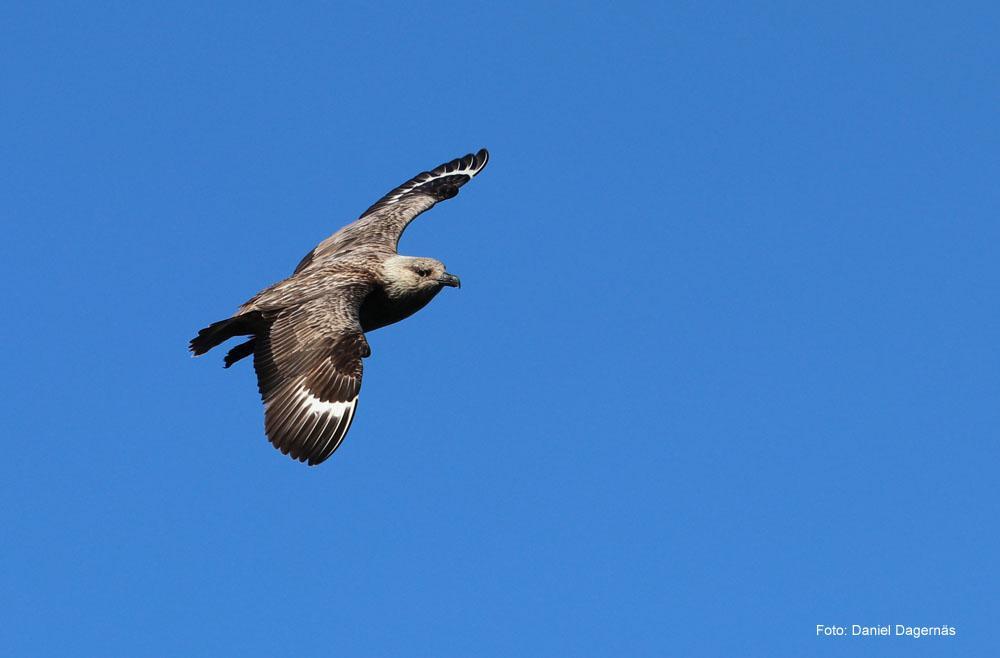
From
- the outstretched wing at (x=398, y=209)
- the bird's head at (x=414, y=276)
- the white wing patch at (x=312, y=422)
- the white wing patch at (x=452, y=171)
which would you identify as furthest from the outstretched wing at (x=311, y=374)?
the white wing patch at (x=452, y=171)

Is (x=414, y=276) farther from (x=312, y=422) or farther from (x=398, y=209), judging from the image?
(x=398, y=209)

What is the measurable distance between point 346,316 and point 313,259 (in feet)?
10.7

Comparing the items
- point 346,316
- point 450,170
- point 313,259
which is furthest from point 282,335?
point 450,170

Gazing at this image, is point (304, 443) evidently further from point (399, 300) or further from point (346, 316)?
point (399, 300)

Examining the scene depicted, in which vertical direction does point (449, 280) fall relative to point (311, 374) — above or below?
above

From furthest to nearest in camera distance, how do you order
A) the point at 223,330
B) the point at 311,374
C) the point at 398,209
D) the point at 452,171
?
the point at 452,171 → the point at 398,209 → the point at 223,330 → the point at 311,374

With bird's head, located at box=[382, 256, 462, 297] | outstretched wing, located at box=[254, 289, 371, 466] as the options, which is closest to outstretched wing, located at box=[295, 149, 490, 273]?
bird's head, located at box=[382, 256, 462, 297]

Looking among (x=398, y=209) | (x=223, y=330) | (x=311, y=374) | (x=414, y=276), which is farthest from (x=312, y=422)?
(x=398, y=209)

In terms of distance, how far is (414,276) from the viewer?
16.4 meters

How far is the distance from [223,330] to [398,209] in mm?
4943

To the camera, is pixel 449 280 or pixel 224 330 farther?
pixel 449 280

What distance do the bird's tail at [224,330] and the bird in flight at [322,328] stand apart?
1 centimetres

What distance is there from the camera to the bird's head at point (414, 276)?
16328 mm

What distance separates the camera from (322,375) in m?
14.4
